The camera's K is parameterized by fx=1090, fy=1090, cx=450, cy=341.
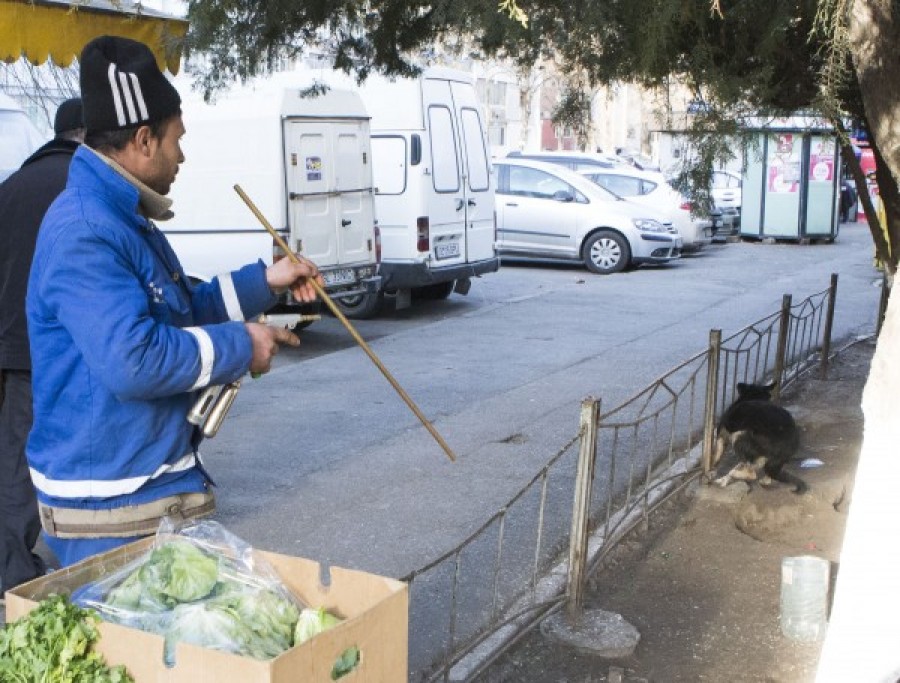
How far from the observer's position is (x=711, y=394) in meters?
6.45

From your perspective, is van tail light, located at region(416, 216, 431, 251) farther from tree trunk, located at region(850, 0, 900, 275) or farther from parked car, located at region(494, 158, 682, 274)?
tree trunk, located at region(850, 0, 900, 275)

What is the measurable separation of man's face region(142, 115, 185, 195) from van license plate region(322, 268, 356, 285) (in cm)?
879

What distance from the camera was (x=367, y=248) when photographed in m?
12.2

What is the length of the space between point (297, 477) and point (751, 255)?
15705mm

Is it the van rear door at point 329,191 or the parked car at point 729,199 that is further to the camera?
the parked car at point 729,199

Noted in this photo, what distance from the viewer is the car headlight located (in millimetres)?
17891

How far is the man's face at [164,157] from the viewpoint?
2.67 meters

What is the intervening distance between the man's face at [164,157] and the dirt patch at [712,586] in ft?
7.94

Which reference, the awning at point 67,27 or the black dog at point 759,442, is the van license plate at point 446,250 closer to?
the awning at point 67,27

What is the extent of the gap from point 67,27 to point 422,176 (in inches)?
253

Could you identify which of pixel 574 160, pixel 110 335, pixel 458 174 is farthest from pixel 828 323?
pixel 574 160

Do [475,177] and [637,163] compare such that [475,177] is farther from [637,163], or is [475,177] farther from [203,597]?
[637,163]

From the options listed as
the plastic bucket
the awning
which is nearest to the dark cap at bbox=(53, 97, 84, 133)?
the awning

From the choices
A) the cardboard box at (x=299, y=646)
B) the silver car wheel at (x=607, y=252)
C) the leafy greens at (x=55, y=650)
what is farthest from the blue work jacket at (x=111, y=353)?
the silver car wheel at (x=607, y=252)
